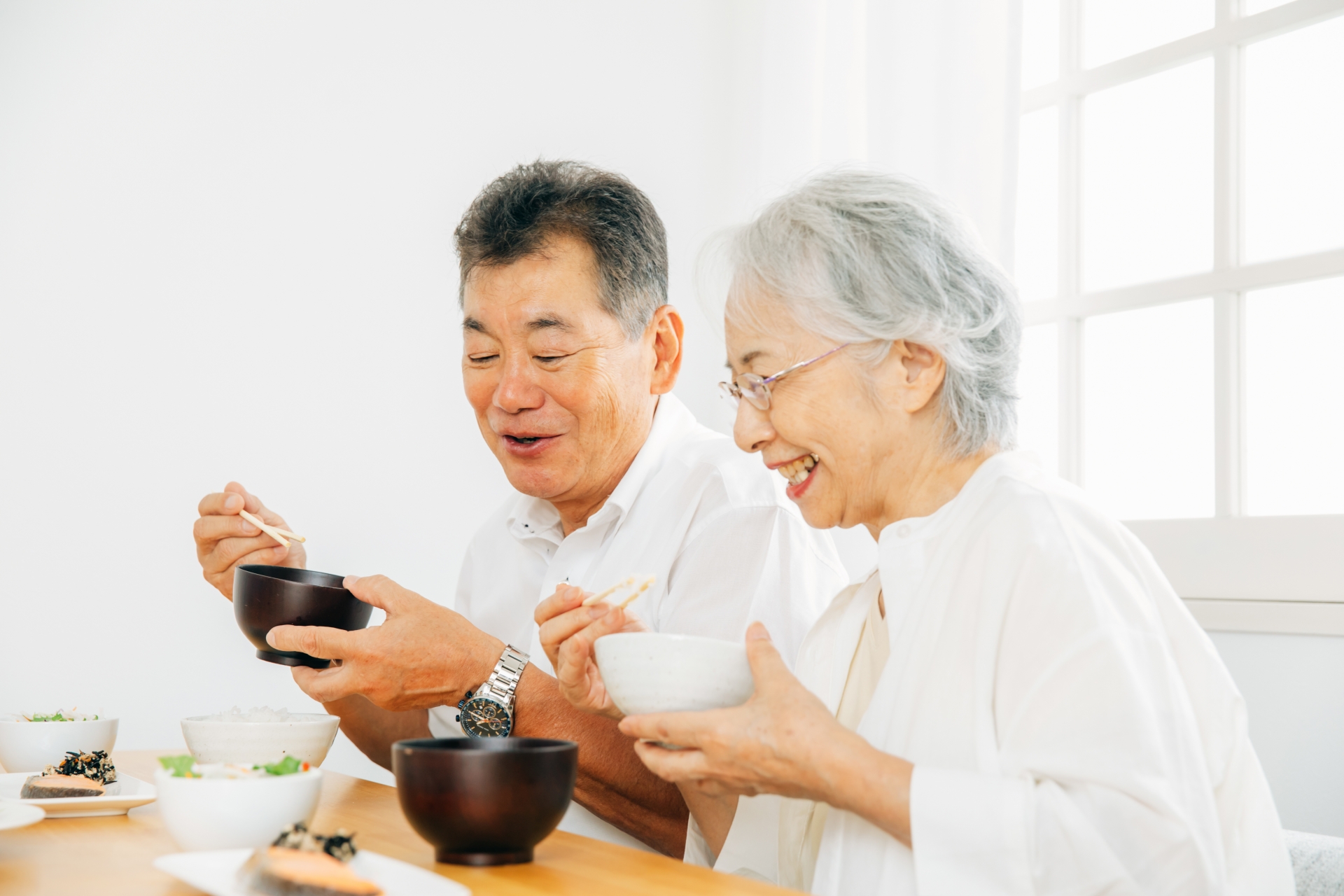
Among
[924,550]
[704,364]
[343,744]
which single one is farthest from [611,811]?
[704,364]

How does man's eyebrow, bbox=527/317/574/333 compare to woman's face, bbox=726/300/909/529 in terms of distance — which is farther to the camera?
man's eyebrow, bbox=527/317/574/333

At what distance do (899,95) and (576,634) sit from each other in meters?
1.64

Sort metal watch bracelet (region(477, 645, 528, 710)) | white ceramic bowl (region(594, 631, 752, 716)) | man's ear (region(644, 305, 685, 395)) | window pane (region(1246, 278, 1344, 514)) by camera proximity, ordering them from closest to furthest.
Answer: white ceramic bowl (region(594, 631, 752, 716)) → metal watch bracelet (region(477, 645, 528, 710)) → man's ear (region(644, 305, 685, 395)) → window pane (region(1246, 278, 1344, 514))

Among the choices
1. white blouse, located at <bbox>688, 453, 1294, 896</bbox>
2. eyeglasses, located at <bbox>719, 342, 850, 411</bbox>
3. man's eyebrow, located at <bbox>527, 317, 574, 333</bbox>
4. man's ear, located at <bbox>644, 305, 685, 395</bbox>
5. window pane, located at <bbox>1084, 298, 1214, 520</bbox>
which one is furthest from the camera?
window pane, located at <bbox>1084, 298, 1214, 520</bbox>

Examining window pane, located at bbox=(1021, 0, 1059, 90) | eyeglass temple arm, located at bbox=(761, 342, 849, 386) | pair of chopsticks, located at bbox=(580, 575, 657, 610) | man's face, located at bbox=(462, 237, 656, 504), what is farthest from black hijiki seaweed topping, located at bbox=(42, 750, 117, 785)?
window pane, located at bbox=(1021, 0, 1059, 90)

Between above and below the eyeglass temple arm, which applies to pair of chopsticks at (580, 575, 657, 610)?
below

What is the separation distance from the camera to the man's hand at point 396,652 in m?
1.28

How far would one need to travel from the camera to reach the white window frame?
1.80m

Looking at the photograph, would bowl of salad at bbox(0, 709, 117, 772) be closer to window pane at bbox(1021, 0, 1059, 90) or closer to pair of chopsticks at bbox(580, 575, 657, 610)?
pair of chopsticks at bbox(580, 575, 657, 610)

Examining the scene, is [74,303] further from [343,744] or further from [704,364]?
[704,364]

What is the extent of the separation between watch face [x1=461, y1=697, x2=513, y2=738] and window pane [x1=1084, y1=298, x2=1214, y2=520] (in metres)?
1.41

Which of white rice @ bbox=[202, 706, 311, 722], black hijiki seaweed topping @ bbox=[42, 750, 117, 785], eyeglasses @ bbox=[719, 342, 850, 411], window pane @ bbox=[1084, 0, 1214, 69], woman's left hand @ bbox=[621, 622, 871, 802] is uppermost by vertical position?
window pane @ bbox=[1084, 0, 1214, 69]

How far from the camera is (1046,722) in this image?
93cm

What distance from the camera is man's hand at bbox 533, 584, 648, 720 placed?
3.92 ft
